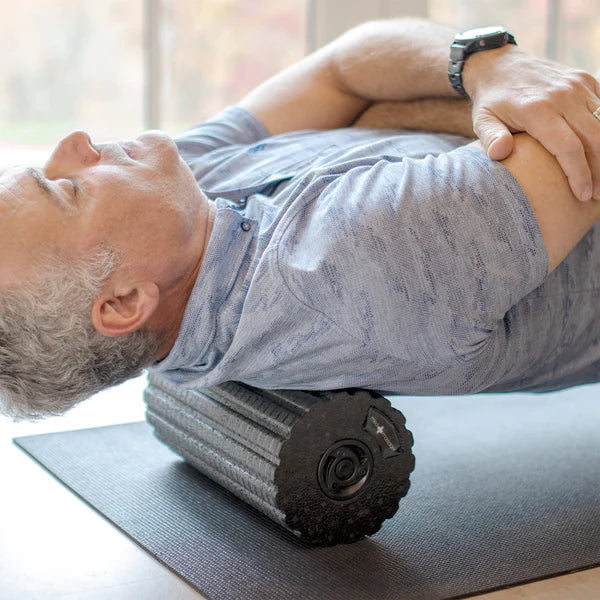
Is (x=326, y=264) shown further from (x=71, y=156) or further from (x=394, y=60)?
(x=394, y=60)

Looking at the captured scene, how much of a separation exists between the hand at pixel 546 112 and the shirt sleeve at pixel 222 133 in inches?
21.6

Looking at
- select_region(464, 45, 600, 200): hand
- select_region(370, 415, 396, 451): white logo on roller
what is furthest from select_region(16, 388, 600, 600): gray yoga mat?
select_region(464, 45, 600, 200): hand

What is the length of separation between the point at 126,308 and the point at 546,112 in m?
0.70

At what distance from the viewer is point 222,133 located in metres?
1.93

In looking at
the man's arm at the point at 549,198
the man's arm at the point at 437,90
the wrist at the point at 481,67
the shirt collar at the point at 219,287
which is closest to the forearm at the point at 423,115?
the man's arm at the point at 437,90

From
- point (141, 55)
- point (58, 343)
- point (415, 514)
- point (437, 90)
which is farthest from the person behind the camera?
point (141, 55)

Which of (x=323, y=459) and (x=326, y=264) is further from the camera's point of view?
(x=323, y=459)

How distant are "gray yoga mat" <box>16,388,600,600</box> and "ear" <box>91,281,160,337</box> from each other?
339mm

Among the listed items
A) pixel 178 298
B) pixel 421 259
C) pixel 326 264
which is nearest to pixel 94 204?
pixel 178 298

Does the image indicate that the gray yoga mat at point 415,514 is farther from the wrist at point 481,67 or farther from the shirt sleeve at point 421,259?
the wrist at point 481,67

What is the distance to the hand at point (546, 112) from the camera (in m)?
1.39

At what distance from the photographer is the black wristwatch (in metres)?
1.65

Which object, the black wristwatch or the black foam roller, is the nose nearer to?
the black foam roller

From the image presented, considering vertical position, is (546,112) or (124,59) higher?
(546,112)
